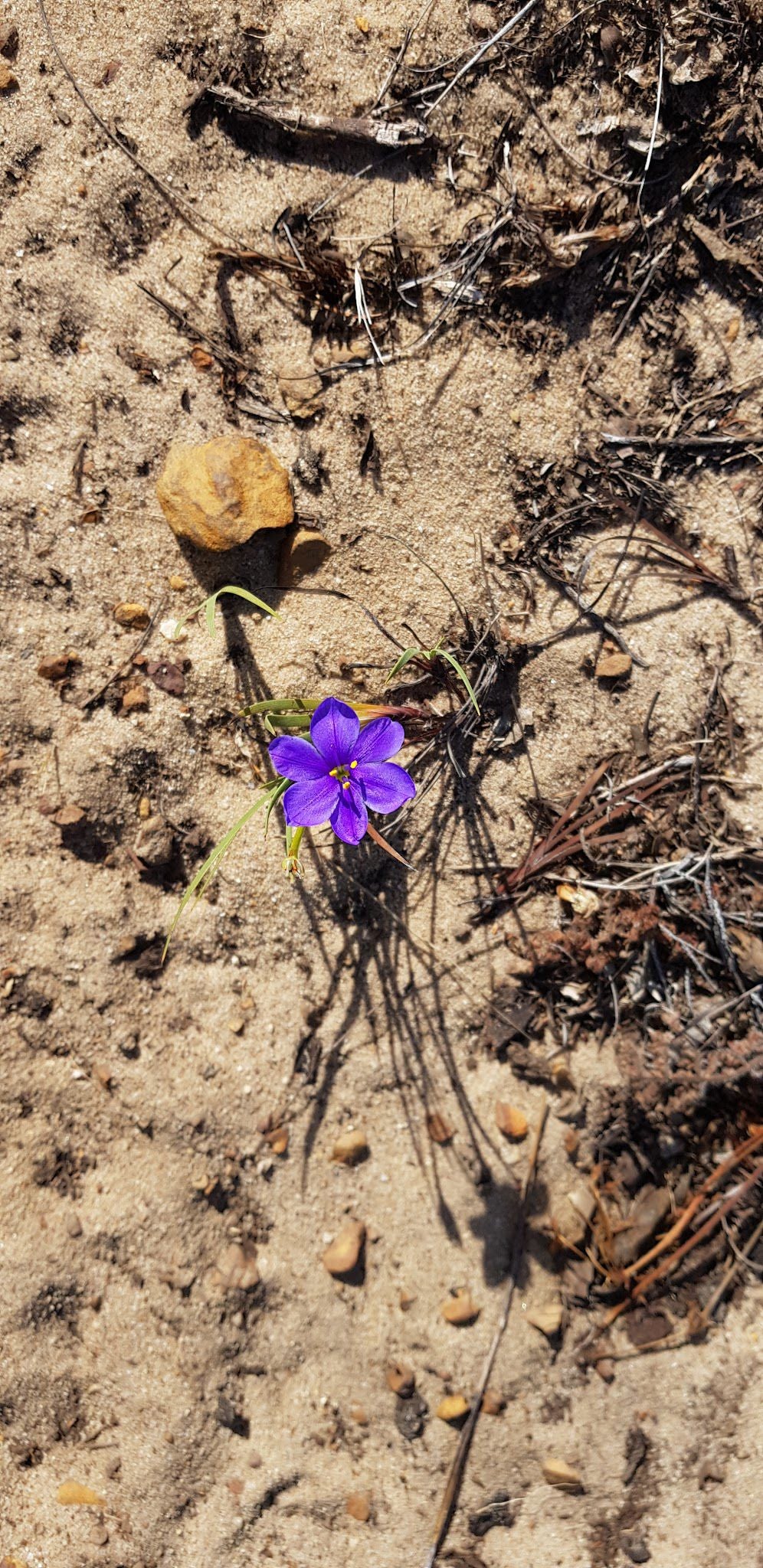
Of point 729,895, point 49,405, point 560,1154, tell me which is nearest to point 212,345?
point 49,405

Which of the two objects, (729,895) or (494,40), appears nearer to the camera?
(494,40)

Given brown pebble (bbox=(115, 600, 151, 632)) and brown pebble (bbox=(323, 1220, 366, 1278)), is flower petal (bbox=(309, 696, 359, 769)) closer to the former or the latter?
brown pebble (bbox=(115, 600, 151, 632))

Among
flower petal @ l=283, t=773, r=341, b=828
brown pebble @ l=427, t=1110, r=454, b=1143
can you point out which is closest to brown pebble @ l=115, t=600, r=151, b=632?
flower petal @ l=283, t=773, r=341, b=828

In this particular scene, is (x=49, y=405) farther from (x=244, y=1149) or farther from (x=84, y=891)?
(x=244, y=1149)

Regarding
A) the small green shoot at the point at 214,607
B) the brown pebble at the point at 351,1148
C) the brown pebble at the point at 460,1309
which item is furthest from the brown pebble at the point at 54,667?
the brown pebble at the point at 460,1309

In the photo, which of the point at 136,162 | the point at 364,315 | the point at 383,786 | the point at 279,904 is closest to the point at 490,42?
the point at 364,315

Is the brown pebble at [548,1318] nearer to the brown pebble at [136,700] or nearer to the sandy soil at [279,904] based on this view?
the sandy soil at [279,904]

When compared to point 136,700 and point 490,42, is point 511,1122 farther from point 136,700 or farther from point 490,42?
point 490,42
